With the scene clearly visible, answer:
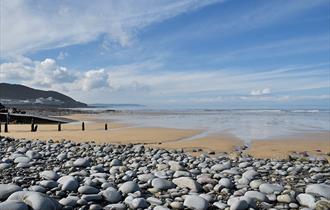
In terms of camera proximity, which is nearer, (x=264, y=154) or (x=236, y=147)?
(x=264, y=154)

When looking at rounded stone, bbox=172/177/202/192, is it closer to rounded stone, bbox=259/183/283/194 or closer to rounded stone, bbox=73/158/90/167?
rounded stone, bbox=259/183/283/194

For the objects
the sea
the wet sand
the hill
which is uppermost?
the hill

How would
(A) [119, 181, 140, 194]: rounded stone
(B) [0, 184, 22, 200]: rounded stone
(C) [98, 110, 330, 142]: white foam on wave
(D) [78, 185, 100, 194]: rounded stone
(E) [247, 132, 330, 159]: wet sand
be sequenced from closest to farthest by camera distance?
(B) [0, 184, 22, 200]: rounded stone, (D) [78, 185, 100, 194]: rounded stone, (A) [119, 181, 140, 194]: rounded stone, (E) [247, 132, 330, 159]: wet sand, (C) [98, 110, 330, 142]: white foam on wave

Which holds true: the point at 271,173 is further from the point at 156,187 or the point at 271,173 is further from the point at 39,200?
the point at 39,200

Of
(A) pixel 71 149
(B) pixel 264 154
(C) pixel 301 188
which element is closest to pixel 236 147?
(B) pixel 264 154

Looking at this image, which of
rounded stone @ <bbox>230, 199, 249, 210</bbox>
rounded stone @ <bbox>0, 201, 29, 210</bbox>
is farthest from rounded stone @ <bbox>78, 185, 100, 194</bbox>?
rounded stone @ <bbox>230, 199, 249, 210</bbox>

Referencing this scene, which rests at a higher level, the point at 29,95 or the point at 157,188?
the point at 29,95

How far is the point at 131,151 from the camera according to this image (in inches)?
559

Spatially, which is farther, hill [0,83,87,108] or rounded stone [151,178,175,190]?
hill [0,83,87,108]

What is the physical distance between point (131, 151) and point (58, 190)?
7.59 meters

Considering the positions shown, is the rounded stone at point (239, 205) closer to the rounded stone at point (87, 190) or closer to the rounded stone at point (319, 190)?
the rounded stone at point (319, 190)

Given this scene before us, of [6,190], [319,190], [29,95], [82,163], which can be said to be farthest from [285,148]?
[29,95]

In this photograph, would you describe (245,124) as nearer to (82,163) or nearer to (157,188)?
(82,163)

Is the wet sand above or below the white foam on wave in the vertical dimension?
below
